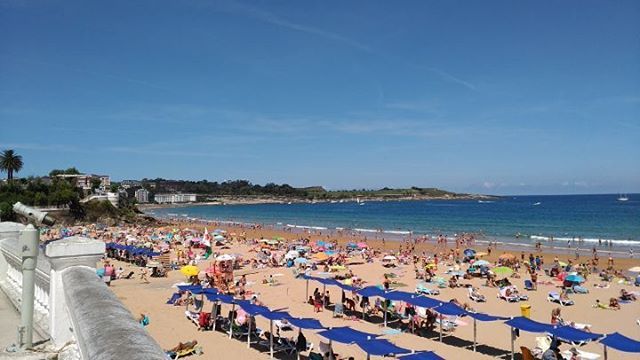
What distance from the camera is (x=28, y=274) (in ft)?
14.1

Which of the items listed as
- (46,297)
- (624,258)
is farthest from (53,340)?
(624,258)

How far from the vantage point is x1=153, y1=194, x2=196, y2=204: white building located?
181375mm

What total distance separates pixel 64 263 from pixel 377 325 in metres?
13.3

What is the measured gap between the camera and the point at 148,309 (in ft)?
58.5

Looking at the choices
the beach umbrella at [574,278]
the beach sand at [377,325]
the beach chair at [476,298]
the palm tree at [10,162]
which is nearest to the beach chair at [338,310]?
the beach sand at [377,325]

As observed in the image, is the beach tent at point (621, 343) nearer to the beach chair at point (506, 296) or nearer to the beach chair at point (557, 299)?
the beach chair at point (557, 299)

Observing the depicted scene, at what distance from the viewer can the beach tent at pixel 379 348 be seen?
10.4 metres

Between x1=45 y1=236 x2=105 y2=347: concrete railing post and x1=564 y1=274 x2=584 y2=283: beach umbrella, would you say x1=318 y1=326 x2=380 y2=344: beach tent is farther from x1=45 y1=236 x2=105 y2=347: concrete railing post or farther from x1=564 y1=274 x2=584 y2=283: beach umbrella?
x1=564 y1=274 x2=584 y2=283: beach umbrella

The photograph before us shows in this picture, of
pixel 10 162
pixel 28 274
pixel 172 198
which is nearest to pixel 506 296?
pixel 28 274

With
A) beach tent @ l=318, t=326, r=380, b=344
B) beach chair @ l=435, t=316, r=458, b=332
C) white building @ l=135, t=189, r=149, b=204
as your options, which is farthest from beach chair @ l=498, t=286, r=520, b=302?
white building @ l=135, t=189, r=149, b=204

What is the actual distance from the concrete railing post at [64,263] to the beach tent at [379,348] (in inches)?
290

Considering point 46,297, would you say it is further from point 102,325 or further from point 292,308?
point 292,308

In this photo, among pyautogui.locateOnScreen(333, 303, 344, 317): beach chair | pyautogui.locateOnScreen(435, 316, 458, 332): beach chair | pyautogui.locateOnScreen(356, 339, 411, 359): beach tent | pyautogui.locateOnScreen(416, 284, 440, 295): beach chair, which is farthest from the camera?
pyautogui.locateOnScreen(416, 284, 440, 295): beach chair

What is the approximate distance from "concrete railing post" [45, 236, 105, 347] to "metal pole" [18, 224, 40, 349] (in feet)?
0.47
